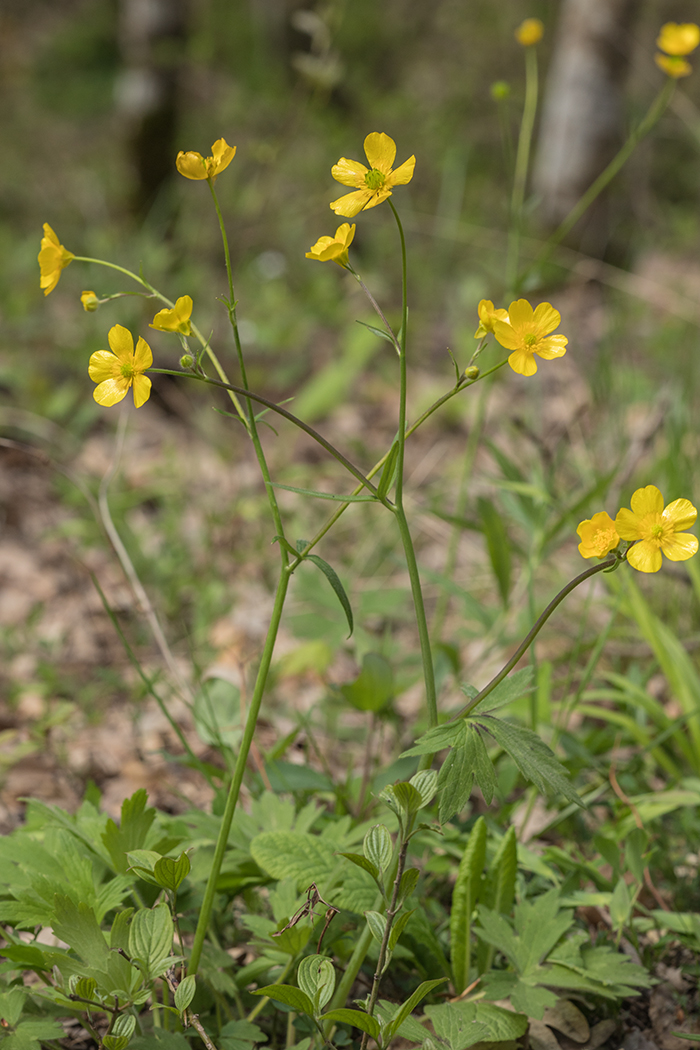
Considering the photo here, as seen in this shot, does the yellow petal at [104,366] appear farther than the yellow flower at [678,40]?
No

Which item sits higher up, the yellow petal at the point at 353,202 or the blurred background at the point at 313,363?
the blurred background at the point at 313,363

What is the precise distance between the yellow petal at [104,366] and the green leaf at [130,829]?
0.44 metres

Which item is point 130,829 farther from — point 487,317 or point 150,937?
point 487,317

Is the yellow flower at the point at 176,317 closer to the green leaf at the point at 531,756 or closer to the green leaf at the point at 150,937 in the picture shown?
the green leaf at the point at 531,756

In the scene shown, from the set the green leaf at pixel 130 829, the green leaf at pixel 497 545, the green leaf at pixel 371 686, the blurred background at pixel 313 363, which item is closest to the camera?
the green leaf at pixel 130 829

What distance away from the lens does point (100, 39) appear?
7.43 metres

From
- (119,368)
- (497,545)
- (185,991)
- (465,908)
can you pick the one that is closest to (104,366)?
(119,368)

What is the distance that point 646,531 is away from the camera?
61 cm

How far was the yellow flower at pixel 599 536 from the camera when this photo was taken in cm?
61

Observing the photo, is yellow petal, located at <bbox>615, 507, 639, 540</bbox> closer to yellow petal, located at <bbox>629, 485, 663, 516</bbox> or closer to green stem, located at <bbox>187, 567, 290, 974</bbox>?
yellow petal, located at <bbox>629, 485, 663, 516</bbox>

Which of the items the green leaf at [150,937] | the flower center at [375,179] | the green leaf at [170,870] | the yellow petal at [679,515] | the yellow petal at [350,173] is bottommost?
the green leaf at [150,937]

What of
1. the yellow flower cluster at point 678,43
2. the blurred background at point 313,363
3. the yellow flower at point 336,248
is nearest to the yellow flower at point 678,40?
the yellow flower cluster at point 678,43

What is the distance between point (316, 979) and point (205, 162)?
0.72 m

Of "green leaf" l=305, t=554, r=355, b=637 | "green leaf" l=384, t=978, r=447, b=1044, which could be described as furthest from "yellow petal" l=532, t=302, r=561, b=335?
"green leaf" l=384, t=978, r=447, b=1044
